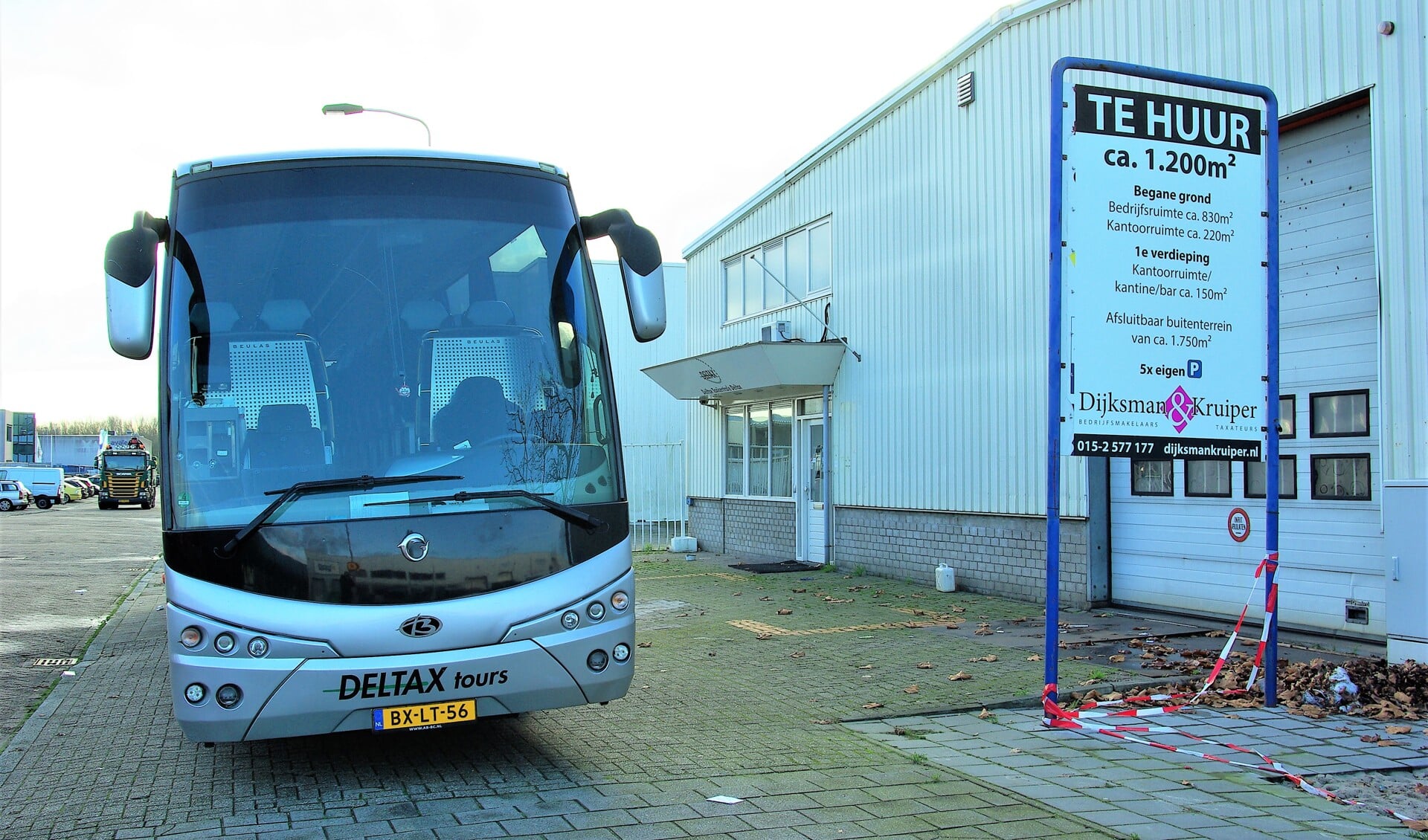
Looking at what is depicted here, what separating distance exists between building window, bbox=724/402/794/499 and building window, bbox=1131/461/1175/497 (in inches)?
307

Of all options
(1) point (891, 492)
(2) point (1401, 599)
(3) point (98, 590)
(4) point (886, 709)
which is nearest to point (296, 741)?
(4) point (886, 709)

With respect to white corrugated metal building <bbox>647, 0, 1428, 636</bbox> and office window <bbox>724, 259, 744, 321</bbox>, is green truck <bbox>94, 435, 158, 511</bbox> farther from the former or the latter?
office window <bbox>724, 259, 744, 321</bbox>

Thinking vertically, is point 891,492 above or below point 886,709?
above

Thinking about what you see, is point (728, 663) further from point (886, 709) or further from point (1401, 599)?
point (1401, 599)

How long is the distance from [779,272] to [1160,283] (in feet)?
40.9

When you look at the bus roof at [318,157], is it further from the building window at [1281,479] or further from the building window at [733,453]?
the building window at [733,453]

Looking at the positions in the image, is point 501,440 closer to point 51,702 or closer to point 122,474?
point 51,702

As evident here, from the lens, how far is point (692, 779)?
5.71 m

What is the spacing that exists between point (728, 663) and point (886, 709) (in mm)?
2204

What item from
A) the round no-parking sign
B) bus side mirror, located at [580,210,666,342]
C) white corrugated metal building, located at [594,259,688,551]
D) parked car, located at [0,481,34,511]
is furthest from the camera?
parked car, located at [0,481,34,511]

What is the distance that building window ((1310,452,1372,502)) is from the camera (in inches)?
359

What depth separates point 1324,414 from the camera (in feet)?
31.2

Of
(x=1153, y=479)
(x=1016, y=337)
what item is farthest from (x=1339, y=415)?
(x=1016, y=337)

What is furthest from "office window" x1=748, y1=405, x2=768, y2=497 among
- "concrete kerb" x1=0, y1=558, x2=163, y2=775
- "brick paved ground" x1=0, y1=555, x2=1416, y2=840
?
"brick paved ground" x1=0, y1=555, x2=1416, y2=840
